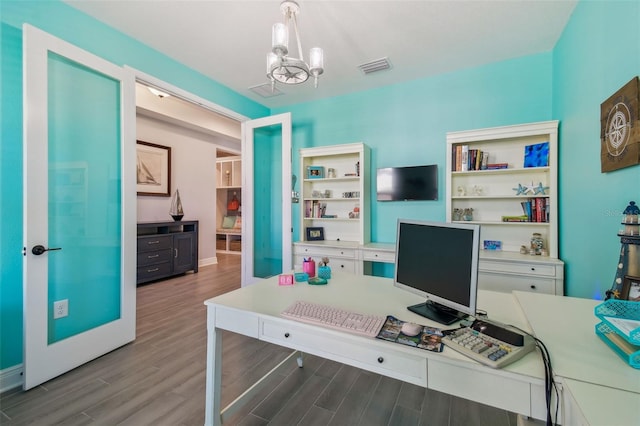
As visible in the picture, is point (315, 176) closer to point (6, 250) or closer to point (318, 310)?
point (318, 310)

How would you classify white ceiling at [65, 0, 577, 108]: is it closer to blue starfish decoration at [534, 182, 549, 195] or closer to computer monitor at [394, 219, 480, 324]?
blue starfish decoration at [534, 182, 549, 195]

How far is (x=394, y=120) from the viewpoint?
346 cm

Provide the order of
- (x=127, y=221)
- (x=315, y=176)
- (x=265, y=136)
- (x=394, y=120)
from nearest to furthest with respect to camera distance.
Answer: (x=127, y=221), (x=394, y=120), (x=315, y=176), (x=265, y=136)

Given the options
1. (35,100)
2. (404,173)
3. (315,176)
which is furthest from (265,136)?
(35,100)

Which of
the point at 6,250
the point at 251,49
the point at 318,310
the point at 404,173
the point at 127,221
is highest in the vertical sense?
the point at 251,49

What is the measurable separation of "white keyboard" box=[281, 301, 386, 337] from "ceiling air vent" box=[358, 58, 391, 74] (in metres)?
2.69

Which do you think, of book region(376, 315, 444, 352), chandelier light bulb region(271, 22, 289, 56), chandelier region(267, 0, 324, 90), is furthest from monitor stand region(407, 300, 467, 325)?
chandelier light bulb region(271, 22, 289, 56)

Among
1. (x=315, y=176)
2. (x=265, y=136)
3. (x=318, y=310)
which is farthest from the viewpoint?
(x=265, y=136)

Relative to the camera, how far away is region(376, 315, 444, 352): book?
3.16 feet

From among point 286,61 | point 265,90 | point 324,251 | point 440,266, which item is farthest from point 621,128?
point 265,90

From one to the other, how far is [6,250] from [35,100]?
1.05 m

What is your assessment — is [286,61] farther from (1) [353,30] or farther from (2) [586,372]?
(2) [586,372]

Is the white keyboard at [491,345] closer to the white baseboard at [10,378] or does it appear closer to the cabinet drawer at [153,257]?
the white baseboard at [10,378]

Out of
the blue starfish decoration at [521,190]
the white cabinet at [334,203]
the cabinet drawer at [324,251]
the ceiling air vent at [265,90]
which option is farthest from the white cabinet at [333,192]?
the blue starfish decoration at [521,190]
